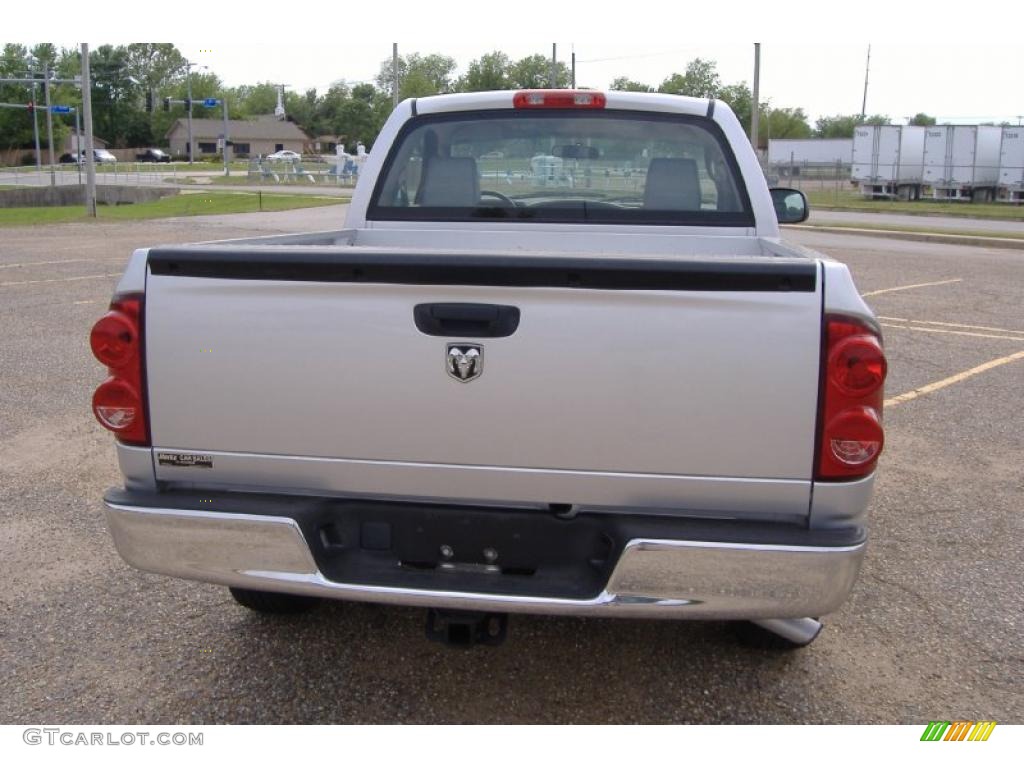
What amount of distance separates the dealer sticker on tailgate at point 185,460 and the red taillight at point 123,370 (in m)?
0.08

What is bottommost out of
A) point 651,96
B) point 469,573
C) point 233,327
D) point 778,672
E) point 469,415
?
point 778,672

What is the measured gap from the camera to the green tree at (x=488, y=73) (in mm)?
76144

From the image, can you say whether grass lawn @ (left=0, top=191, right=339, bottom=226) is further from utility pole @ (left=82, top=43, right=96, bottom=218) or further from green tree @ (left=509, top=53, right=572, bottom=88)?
green tree @ (left=509, top=53, right=572, bottom=88)

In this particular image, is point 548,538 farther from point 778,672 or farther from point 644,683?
point 778,672

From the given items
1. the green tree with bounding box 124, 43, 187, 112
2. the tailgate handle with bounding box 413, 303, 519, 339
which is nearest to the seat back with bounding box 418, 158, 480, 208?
the tailgate handle with bounding box 413, 303, 519, 339

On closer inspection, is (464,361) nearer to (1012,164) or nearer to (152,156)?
(1012,164)

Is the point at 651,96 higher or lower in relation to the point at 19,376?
higher

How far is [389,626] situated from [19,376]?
18.7ft

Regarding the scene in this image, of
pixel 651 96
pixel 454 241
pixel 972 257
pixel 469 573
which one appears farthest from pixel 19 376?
pixel 972 257

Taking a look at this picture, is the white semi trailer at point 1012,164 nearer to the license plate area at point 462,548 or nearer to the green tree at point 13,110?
the license plate area at point 462,548

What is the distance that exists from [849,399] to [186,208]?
3286 cm

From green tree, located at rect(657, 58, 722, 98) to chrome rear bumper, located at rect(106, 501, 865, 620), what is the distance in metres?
84.1

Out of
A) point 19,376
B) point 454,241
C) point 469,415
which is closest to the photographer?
point 469,415

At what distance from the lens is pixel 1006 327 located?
11000 mm
